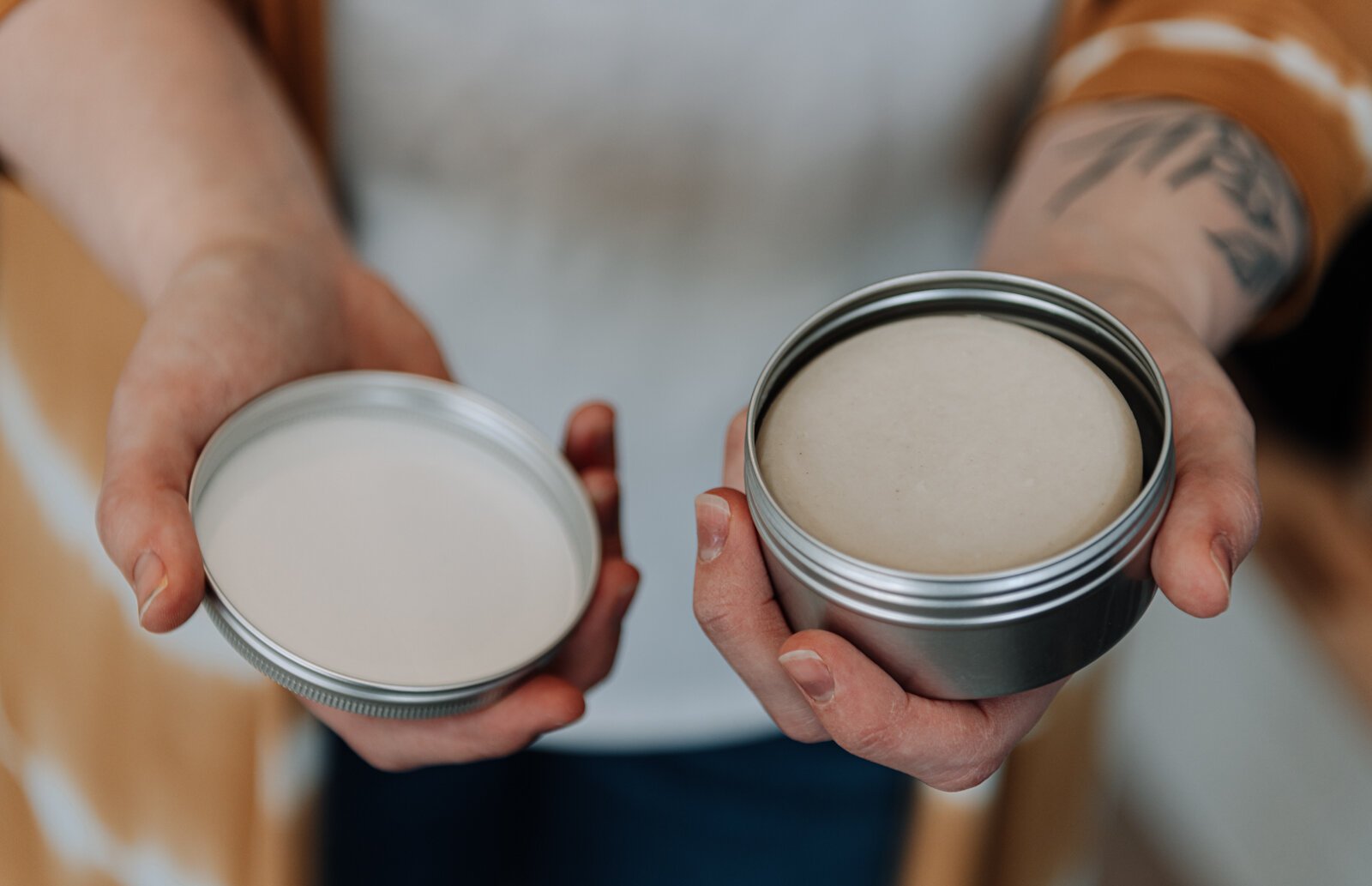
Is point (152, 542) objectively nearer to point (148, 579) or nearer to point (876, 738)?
point (148, 579)

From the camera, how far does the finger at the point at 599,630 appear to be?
2.36ft

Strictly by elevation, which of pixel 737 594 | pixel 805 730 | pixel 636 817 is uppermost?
pixel 737 594

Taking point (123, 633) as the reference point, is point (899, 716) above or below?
above

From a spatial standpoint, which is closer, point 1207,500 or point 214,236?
point 1207,500

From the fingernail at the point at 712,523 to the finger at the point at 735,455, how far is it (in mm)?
61

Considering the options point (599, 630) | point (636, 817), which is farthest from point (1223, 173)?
point (636, 817)

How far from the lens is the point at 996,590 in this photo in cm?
51

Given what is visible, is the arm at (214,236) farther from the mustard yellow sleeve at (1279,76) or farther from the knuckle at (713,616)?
the mustard yellow sleeve at (1279,76)

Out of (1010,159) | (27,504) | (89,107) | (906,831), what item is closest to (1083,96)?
(1010,159)

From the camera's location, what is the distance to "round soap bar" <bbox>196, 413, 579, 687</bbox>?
0.67m

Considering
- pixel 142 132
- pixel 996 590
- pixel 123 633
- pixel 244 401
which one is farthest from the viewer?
pixel 123 633

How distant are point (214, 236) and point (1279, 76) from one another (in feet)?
2.17

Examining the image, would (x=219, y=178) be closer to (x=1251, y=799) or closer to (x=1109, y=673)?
(x=1109, y=673)

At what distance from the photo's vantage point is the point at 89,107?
83cm
